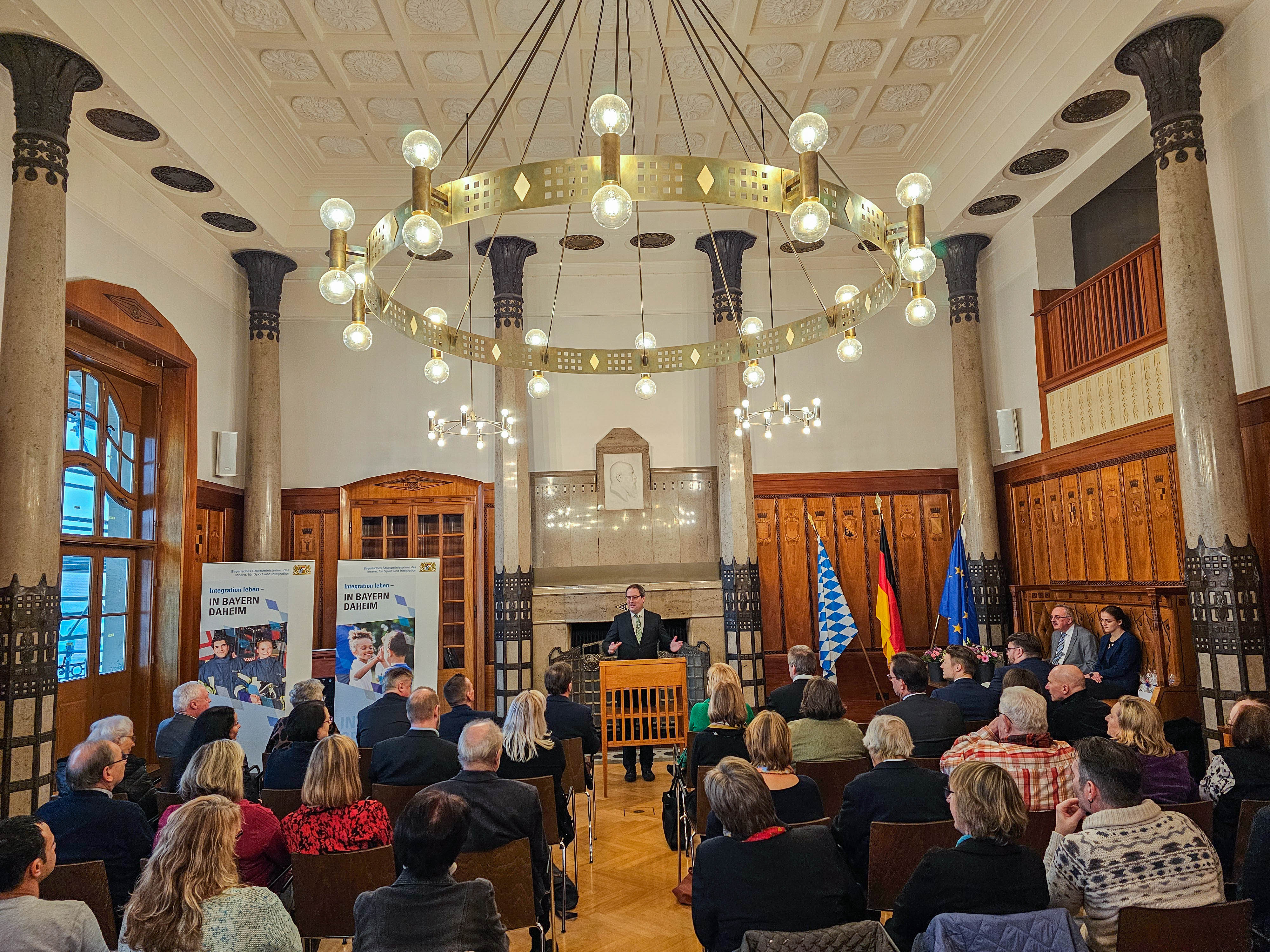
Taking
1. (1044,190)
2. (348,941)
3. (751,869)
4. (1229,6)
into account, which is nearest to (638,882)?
(348,941)

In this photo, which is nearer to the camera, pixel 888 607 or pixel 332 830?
pixel 332 830

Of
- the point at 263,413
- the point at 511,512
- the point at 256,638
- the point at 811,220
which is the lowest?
the point at 256,638

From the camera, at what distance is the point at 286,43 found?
7246mm

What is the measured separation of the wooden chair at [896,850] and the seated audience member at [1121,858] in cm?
47

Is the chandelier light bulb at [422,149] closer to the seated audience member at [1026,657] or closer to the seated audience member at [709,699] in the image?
the seated audience member at [709,699]

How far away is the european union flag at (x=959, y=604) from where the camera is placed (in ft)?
30.8

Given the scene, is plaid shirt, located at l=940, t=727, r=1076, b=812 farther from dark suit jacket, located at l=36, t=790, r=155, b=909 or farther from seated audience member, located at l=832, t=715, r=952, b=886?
dark suit jacket, located at l=36, t=790, r=155, b=909

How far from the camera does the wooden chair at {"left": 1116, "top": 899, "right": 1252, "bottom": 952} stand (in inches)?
91.5

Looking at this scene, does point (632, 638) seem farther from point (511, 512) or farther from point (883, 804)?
point (883, 804)

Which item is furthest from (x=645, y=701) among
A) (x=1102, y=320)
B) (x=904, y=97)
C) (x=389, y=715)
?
(x=904, y=97)

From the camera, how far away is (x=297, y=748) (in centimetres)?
414

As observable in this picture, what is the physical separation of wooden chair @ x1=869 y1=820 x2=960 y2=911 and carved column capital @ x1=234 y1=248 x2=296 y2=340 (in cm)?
905

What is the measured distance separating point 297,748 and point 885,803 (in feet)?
8.77

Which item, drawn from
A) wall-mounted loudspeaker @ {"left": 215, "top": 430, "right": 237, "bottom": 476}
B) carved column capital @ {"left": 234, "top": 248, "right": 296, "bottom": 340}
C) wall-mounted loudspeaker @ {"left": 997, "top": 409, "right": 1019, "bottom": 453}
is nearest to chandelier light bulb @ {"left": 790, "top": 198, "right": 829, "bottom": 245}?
wall-mounted loudspeaker @ {"left": 997, "top": 409, "right": 1019, "bottom": 453}
